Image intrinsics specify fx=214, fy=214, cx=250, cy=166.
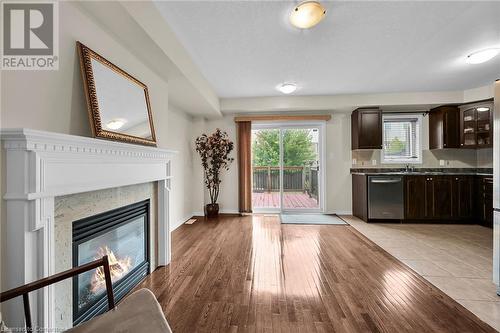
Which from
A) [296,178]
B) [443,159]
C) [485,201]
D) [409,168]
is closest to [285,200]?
[296,178]

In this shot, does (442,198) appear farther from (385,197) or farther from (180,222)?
(180,222)

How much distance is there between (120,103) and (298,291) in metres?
2.28

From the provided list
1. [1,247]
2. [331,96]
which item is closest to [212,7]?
[1,247]

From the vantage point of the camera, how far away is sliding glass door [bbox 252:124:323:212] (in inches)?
202

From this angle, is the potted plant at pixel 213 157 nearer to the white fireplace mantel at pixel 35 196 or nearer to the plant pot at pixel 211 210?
the plant pot at pixel 211 210

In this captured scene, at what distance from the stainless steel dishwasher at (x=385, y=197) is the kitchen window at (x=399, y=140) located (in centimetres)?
81

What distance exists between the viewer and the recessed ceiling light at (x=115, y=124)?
1674 mm

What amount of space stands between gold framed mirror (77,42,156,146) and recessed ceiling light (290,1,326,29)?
1619mm

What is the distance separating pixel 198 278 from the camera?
7.16ft

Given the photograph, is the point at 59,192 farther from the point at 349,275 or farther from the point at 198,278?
the point at 349,275

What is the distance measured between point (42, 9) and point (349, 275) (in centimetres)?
327

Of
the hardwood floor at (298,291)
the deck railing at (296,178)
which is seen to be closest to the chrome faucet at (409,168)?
the deck railing at (296,178)

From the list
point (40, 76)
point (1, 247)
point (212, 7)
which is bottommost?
point (1, 247)

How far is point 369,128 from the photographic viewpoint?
4.58 m
